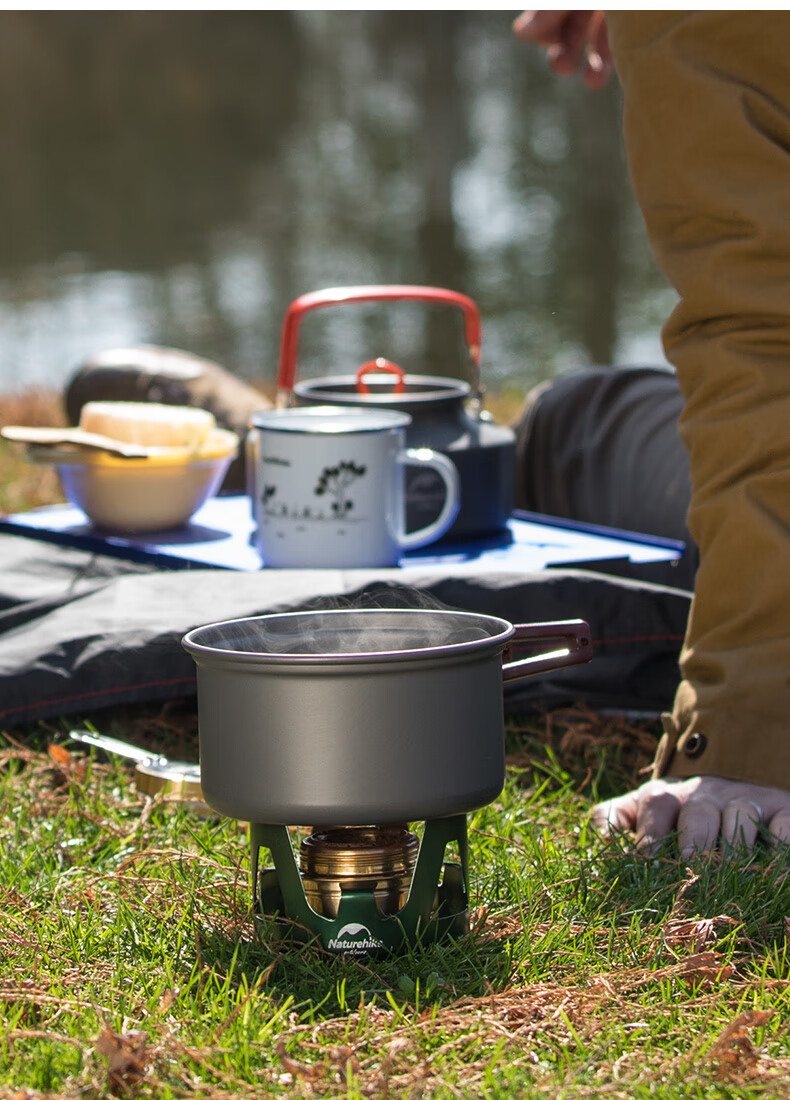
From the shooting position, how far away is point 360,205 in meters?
15.8

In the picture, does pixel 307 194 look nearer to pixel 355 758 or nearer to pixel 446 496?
pixel 446 496

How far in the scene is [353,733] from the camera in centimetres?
133

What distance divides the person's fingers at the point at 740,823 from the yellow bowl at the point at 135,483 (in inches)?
55.9

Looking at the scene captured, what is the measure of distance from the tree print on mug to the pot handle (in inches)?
39.3

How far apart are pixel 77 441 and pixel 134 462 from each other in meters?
0.11

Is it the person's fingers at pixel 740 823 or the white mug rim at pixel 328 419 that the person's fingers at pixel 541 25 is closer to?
the white mug rim at pixel 328 419

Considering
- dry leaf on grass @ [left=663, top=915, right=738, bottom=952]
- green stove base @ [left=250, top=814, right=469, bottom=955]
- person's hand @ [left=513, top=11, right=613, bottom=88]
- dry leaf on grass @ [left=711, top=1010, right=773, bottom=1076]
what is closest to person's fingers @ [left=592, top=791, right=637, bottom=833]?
dry leaf on grass @ [left=663, top=915, right=738, bottom=952]

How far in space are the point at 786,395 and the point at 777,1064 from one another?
947mm

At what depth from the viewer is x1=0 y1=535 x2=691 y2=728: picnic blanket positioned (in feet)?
7.27

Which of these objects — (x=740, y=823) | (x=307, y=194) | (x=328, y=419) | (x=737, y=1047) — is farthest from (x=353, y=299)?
(x=307, y=194)

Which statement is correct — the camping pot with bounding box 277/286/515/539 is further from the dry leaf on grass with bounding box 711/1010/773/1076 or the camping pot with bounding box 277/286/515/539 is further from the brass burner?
the dry leaf on grass with bounding box 711/1010/773/1076

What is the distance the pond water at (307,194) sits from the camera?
10.8 metres

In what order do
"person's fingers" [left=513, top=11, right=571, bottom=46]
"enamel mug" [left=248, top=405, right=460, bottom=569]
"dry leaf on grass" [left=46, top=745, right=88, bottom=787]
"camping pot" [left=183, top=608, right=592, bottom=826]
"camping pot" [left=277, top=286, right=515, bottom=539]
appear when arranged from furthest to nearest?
"person's fingers" [left=513, top=11, right=571, bottom=46] < "camping pot" [left=277, top=286, right=515, bottom=539] < "enamel mug" [left=248, top=405, right=460, bottom=569] < "dry leaf on grass" [left=46, top=745, right=88, bottom=787] < "camping pot" [left=183, top=608, right=592, bottom=826]

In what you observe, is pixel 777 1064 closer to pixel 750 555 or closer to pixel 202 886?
pixel 202 886
